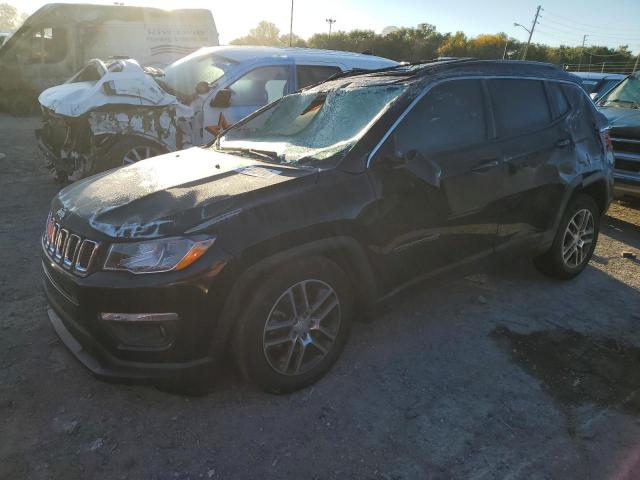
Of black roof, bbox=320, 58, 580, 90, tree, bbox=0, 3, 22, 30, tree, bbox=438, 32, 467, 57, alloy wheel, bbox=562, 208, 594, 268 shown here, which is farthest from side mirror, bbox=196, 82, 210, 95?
tree, bbox=0, 3, 22, 30

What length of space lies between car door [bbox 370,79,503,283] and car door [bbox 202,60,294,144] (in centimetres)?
355

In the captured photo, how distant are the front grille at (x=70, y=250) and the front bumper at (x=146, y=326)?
0.06 meters

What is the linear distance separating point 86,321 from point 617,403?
291cm

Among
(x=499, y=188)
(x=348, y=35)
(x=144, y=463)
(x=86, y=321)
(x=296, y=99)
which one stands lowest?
(x=144, y=463)

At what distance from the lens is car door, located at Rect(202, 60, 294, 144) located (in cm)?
612

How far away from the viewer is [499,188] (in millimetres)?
3377

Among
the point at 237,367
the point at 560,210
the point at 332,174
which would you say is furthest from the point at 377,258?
the point at 560,210

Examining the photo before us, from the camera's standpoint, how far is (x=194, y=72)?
690 cm

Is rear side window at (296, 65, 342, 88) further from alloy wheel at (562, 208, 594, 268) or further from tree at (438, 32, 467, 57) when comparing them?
tree at (438, 32, 467, 57)

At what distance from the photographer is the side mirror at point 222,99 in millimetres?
6004

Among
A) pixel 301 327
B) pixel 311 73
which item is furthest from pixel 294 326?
pixel 311 73

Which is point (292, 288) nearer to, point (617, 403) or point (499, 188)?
point (499, 188)

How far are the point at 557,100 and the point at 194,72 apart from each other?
16.2 ft

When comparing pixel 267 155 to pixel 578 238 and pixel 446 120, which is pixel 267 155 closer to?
pixel 446 120
